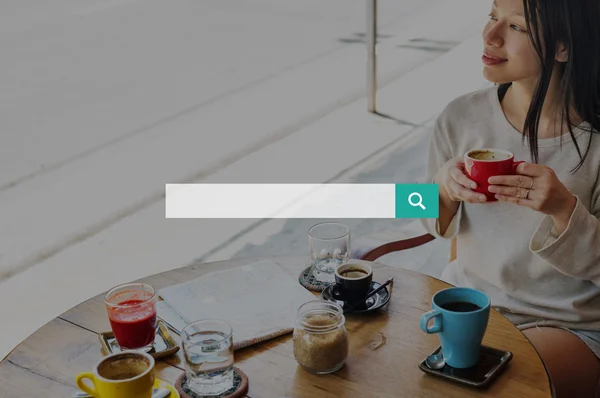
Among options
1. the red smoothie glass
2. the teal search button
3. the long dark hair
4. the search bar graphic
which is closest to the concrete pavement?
the search bar graphic

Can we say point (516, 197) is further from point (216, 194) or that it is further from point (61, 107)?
point (61, 107)

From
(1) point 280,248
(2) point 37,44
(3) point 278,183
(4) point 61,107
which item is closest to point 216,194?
(3) point 278,183

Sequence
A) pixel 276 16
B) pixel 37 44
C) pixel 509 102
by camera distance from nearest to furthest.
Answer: pixel 509 102, pixel 37 44, pixel 276 16

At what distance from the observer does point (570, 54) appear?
1.52 metres

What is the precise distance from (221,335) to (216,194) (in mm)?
2368

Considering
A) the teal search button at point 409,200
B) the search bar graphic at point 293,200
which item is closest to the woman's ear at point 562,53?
the teal search button at point 409,200

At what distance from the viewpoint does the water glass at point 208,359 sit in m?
1.18

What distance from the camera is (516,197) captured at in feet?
4.70

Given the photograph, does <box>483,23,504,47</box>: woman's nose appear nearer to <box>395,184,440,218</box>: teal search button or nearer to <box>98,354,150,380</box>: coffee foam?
<box>98,354,150,380</box>: coffee foam

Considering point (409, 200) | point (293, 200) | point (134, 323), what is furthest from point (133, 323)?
point (409, 200)

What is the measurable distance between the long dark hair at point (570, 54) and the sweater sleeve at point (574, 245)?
161mm

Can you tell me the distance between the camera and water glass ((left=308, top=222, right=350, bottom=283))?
4.98 feet

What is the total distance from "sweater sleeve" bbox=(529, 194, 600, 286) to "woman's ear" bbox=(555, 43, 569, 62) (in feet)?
0.98

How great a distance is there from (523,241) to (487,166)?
0.93ft
